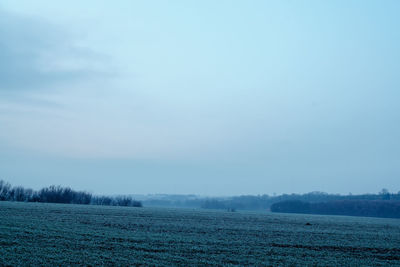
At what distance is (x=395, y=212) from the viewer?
18350cm

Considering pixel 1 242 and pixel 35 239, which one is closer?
pixel 1 242

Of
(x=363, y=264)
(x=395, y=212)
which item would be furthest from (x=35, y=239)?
(x=395, y=212)

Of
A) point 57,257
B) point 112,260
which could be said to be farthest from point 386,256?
point 57,257

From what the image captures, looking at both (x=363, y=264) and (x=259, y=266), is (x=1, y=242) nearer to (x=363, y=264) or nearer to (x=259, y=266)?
(x=259, y=266)

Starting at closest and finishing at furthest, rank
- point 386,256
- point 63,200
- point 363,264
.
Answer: point 363,264 → point 386,256 → point 63,200

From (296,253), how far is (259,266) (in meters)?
6.62

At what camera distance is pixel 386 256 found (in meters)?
27.0

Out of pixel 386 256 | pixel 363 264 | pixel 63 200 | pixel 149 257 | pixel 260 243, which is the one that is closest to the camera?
pixel 149 257

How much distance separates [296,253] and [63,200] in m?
127

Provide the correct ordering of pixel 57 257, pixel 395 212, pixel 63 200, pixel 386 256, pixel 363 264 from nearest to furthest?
pixel 57 257 < pixel 363 264 < pixel 386 256 < pixel 63 200 < pixel 395 212

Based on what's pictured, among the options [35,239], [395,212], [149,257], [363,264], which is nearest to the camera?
[149,257]

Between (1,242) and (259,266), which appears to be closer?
(259,266)

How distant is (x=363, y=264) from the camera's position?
23125 mm

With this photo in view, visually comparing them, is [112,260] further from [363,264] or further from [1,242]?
[363,264]
